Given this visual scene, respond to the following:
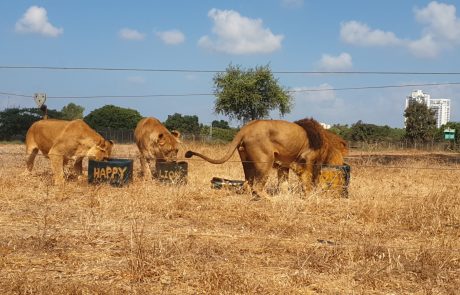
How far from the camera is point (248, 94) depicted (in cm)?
4494

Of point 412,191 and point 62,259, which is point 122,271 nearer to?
point 62,259

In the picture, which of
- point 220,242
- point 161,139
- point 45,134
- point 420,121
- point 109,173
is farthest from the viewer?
point 420,121

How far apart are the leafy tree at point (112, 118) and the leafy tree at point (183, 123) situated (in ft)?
23.6

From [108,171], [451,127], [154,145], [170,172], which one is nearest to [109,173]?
[108,171]

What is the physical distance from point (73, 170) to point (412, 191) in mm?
8331

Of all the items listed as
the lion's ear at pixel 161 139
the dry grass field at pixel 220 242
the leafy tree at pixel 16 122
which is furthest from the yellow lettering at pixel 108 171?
the leafy tree at pixel 16 122

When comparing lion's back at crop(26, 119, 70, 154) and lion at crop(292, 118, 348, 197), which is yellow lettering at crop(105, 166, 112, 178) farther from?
lion at crop(292, 118, 348, 197)

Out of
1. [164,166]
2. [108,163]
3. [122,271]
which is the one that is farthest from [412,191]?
[122,271]

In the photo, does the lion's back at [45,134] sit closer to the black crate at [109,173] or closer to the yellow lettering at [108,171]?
the black crate at [109,173]

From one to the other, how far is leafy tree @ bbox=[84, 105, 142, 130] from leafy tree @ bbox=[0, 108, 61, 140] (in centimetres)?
1445

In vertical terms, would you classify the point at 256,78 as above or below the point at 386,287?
above

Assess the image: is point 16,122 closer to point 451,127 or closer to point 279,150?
point 279,150

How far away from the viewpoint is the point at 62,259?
18.3 ft

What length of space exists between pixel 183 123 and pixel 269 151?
2320 inches
